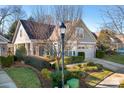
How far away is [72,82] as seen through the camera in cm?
605

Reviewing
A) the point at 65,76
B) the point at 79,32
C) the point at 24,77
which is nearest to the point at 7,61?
the point at 24,77

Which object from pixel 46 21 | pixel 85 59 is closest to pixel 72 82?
pixel 85 59

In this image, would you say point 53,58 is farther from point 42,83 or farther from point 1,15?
point 1,15

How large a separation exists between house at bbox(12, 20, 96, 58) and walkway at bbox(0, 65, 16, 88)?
705 millimetres

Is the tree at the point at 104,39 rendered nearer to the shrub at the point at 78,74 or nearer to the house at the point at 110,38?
the house at the point at 110,38

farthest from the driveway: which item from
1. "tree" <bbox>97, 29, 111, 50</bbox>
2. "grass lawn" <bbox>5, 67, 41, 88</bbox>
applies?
"grass lawn" <bbox>5, 67, 41, 88</bbox>

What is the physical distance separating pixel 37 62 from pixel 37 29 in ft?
2.71

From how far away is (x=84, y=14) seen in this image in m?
6.09

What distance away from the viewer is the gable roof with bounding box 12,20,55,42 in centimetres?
618

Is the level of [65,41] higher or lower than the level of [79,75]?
higher

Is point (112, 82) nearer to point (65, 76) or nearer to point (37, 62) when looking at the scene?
point (65, 76)

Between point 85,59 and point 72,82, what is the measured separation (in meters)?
0.68

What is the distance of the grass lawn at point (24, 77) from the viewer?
6.06 m
